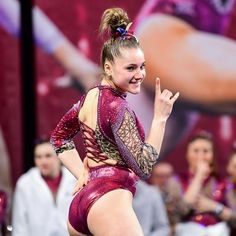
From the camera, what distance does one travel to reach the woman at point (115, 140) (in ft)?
13.0

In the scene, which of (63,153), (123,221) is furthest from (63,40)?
(123,221)

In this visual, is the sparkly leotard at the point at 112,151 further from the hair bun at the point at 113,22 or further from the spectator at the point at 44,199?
the spectator at the point at 44,199

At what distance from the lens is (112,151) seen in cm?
407

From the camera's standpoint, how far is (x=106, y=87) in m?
4.08

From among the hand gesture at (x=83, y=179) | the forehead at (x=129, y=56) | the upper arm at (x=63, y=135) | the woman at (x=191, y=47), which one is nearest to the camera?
the forehead at (x=129, y=56)

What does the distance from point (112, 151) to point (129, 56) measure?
400mm

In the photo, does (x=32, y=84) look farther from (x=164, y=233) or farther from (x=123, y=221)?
(x=123, y=221)

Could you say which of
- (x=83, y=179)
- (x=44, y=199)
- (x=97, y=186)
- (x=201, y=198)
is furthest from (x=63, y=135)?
(x=201, y=198)

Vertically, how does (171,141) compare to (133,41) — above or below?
below

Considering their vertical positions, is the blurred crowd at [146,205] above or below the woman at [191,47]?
below

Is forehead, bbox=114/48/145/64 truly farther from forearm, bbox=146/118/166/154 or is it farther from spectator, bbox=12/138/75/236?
spectator, bbox=12/138/75/236

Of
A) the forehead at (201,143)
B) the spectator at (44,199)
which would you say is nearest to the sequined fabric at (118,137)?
the spectator at (44,199)

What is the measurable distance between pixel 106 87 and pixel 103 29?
25 centimetres

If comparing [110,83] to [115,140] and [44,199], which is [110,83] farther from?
[44,199]
